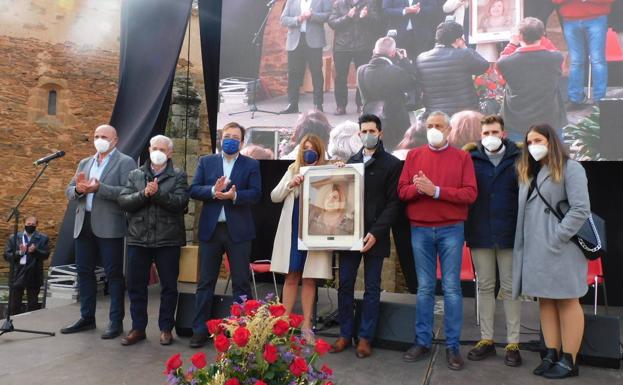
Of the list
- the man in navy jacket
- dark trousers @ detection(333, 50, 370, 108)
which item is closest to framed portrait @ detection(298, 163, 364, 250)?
the man in navy jacket

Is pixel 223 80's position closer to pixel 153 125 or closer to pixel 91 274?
pixel 153 125

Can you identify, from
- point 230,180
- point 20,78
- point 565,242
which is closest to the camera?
point 565,242

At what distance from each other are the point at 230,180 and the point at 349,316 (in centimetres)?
129

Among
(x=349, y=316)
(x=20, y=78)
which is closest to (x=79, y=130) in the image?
(x=20, y=78)

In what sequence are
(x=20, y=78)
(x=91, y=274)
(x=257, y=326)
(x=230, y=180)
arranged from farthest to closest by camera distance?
(x=20, y=78)
(x=91, y=274)
(x=230, y=180)
(x=257, y=326)

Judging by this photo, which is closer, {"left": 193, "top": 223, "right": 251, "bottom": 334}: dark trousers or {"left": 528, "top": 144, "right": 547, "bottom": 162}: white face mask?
{"left": 528, "top": 144, "right": 547, "bottom": 162}: white face mask

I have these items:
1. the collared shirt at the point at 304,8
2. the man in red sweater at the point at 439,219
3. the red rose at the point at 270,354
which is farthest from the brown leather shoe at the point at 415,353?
the collared shirt at the point at 304,8

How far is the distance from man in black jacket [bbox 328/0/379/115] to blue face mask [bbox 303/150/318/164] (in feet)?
6.84

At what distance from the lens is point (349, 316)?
3.56m

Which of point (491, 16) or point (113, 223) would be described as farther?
point (491, 16)

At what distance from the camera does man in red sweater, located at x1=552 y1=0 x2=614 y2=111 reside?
4.77m

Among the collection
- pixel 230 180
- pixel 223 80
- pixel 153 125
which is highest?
pixel 223 80

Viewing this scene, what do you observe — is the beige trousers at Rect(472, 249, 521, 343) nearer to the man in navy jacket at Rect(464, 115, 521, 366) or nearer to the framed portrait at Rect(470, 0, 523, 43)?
the man in navy jacket at Rect(464, 115, 521, 366)

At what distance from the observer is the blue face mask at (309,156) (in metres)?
3.69
